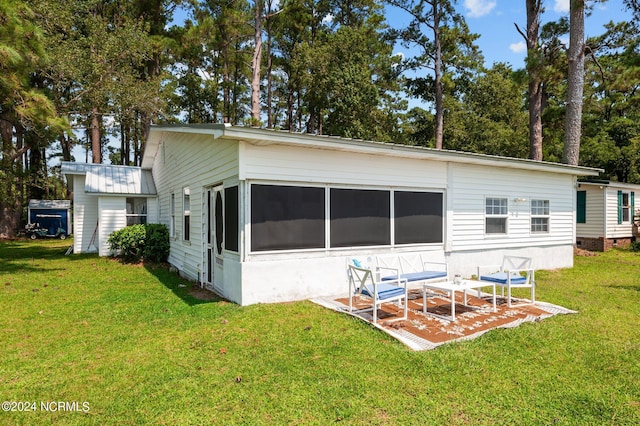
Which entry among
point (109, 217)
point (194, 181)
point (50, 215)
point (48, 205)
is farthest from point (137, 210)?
point (48, 205)

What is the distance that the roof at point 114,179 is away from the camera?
14.1 meters

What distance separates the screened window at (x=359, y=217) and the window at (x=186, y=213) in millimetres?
4426

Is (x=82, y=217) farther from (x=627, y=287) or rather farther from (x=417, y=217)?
(x=627, y=287)

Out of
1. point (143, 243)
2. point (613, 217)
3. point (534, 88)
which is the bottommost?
point (143, 243)

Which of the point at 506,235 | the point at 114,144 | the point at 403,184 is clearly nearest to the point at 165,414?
the point at 403,184

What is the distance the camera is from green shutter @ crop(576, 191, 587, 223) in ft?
53.6

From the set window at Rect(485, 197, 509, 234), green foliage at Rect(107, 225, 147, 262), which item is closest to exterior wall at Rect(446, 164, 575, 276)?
window at Rect(485, 197, 509, 234)

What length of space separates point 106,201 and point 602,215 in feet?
65.0

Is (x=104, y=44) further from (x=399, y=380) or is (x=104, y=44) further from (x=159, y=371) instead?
(x=399, y=380)

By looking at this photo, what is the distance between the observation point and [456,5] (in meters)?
20.5

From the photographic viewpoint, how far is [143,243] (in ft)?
40.4

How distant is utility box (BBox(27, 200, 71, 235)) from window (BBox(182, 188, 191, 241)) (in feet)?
62.2

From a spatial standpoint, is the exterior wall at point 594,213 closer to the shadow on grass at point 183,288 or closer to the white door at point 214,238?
Answer: the white door at point 214,238

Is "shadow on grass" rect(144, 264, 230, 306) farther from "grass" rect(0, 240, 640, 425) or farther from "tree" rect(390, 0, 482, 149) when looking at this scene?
"tree" rect(390, 0, 482, 149)
